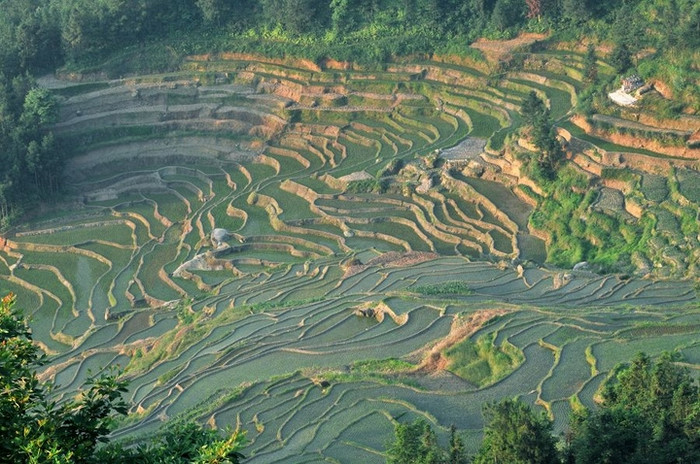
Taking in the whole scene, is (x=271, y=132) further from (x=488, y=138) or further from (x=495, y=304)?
(x=495, y=304)

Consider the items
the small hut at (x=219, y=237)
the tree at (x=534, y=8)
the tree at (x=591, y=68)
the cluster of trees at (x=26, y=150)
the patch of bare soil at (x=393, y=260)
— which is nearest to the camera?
the patch of bare soil at (x=393, y=260)

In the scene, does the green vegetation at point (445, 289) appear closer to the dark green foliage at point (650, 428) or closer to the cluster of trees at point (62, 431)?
the dark green foliage at point (650, 428)

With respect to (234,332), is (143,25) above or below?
above

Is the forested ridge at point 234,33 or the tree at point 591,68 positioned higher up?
the forested ridge at point 234,33

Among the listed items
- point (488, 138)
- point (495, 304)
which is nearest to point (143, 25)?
point (488, 138)

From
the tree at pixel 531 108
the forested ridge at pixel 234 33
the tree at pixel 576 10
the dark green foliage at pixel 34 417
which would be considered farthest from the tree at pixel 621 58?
the dark green foliage at pixel 34 417

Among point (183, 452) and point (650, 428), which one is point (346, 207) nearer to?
point (650, 428)

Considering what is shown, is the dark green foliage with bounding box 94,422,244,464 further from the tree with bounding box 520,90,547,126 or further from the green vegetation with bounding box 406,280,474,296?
the tree with bounding box 520,90,547,126

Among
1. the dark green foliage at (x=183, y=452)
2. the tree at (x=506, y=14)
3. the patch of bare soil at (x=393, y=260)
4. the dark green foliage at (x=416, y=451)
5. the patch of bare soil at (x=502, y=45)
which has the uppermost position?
the dark green foliage at (x=183, y=452)
